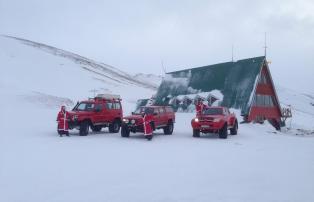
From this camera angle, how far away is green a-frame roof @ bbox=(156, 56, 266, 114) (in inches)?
1316

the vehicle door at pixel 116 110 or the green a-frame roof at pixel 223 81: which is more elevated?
the green a-frame roof at pixel 223 81

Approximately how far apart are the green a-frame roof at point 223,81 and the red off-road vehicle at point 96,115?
12.3 metres

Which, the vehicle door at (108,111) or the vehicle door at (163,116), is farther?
the vehicle door at (108,111)

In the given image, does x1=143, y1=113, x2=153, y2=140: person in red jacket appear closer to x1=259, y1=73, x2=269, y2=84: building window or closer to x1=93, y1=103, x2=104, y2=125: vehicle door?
x1=93, y1=103, x2=104, y2=125: vehicle door

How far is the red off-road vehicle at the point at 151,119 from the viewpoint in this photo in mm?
20625

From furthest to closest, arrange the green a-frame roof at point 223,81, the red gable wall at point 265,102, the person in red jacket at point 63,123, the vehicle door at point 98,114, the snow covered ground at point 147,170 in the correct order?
the red gable wall at point 265,102
the green a-frame roof at point 223,81
the vehicle door at point 98,114
the person in red jacket at point 63,123
the snow covered ground at point 147,170

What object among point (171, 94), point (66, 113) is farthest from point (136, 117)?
point (171, 94)

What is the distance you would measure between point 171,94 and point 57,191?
3283 cm

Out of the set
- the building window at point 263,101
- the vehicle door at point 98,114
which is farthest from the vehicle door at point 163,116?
the building window at point 263,101

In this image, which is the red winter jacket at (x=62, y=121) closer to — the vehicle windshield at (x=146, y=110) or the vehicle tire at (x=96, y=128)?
the vehicle tire at (x=96, y=128)

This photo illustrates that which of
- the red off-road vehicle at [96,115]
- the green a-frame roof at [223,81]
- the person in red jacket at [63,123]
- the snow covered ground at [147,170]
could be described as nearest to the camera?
the snow covered ground at [147,170]

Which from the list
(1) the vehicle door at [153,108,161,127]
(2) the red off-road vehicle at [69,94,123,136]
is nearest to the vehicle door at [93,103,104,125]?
(2) the red off-road vehicle at [69,94,123,136]

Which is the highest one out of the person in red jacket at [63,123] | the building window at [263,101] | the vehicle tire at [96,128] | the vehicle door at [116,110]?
the building window at [263,101]

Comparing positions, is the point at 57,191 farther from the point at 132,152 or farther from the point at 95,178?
the point at 132,152
